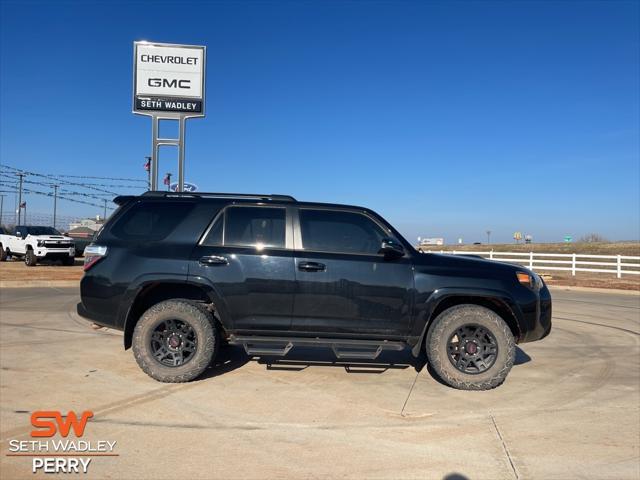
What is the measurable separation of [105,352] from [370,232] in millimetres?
3942

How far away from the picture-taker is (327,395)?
501 cm

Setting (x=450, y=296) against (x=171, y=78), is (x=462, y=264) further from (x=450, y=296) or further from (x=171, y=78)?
(x=171, y=78)

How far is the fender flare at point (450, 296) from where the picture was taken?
5180 millimetres

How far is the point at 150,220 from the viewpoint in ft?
18.2

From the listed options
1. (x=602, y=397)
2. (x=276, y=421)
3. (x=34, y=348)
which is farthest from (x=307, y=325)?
(x=34, y=348)

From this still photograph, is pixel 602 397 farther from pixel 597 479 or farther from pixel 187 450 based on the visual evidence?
pixel 187 450

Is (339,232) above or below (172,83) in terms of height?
below

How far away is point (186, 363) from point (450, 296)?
2.94 meters

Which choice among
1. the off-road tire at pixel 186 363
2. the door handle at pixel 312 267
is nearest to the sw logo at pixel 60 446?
the off-road tire at pixel 186 363

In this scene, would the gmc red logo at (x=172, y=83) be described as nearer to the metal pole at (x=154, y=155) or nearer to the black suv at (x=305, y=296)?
the metal pole at (x=154, y=155)

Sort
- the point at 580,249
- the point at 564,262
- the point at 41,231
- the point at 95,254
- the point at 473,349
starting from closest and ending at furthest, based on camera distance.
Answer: the point at 473,349
the point at 95,254
the point at 41,231
the point at 564,262
the point at 580,249

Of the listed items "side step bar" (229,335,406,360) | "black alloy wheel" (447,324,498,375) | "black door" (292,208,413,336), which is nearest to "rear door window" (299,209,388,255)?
"black door" (292,208,413,336)

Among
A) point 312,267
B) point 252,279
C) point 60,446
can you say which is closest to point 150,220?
point 252,279

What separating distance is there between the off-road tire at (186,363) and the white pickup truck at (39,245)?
1854cm
